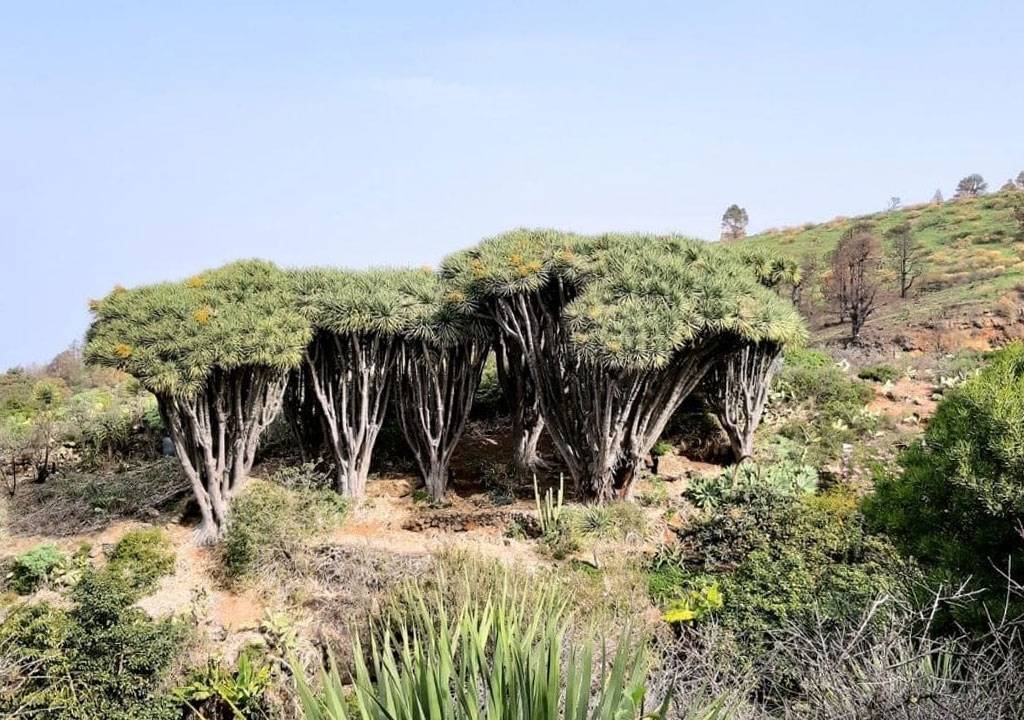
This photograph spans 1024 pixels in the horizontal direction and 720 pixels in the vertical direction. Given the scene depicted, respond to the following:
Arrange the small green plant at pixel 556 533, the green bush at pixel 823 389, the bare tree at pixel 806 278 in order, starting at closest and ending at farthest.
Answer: the small green plant at pixel 556 533, the green bush at pixel 823 389, the bare tree at pixel 806 278

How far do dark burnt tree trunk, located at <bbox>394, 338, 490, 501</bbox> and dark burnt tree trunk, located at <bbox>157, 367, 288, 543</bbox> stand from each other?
2100 millimetres

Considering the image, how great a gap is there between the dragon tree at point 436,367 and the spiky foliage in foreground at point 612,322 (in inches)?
17.1

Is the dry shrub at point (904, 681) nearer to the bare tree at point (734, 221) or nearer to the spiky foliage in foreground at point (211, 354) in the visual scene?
the spiky foliage in foreground at point (211, 354)

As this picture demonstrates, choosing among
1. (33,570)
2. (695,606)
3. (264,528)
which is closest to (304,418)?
(264,528)

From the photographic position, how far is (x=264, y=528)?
9297mm

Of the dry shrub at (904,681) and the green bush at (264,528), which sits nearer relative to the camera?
the dry shrub at (904,681)

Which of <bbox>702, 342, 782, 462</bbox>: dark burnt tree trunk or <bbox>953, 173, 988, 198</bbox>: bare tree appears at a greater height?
<bbox>953, 173, 988, 198</bbox>: bare tree

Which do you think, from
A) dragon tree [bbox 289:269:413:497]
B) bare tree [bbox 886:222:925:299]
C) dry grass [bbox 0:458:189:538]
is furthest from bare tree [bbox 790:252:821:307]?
dry grass [bbox 0:458:189:538]

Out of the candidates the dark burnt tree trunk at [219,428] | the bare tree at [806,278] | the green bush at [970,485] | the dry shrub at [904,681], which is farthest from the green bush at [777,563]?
the bare tree at [806,278]

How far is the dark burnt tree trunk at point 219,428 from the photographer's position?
988 cm

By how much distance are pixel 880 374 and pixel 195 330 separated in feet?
48.8

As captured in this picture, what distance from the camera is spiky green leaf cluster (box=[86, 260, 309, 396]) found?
913 centimetres

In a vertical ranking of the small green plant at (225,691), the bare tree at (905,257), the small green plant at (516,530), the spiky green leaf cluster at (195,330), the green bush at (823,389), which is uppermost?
the bare tree at (905,257)

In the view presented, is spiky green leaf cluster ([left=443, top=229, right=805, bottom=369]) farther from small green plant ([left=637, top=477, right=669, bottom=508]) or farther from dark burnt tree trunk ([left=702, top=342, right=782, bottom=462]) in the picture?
small green plant ([left=637, top=477, right=669, bottom=508])
